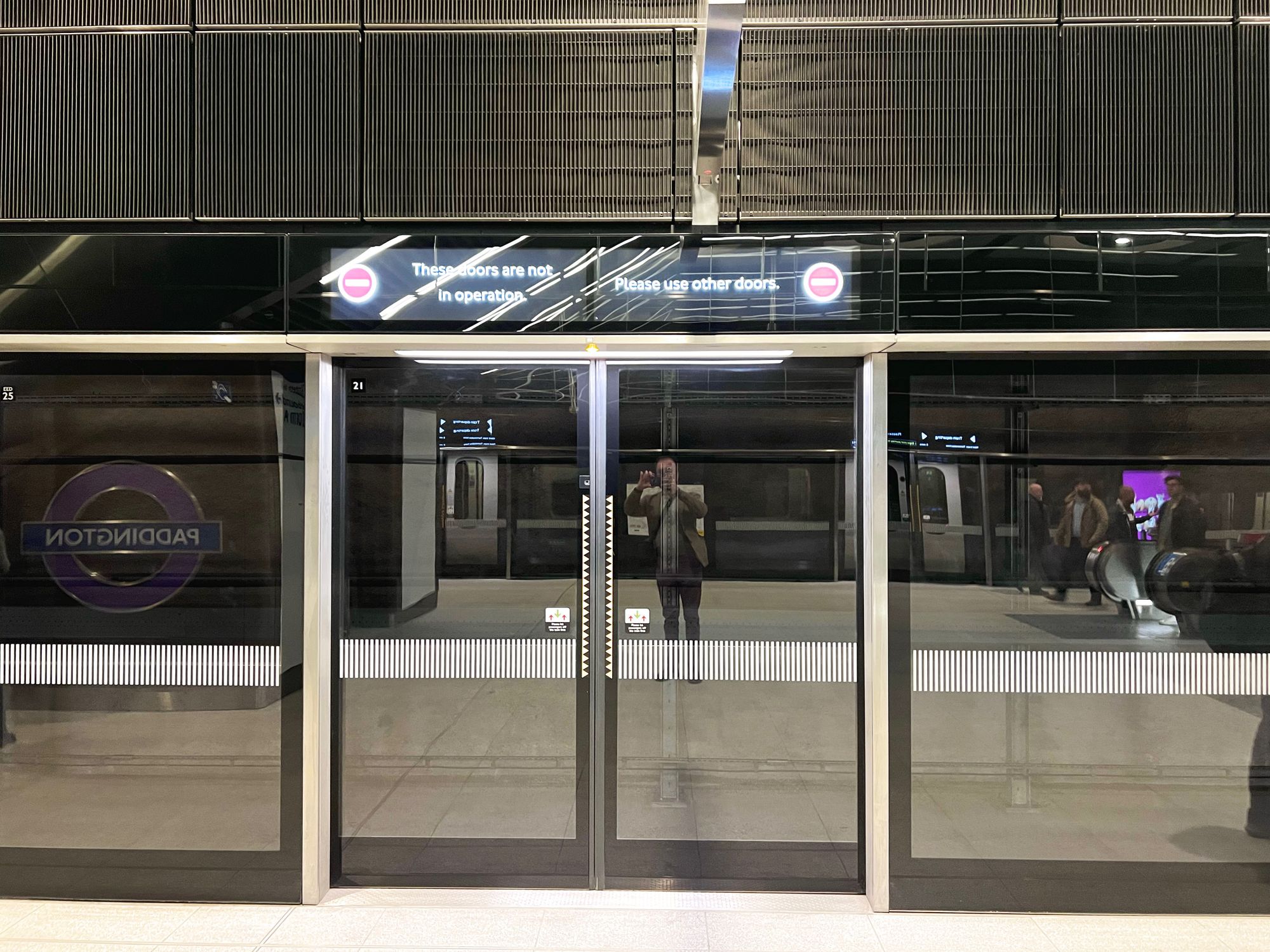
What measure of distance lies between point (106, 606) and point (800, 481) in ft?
10.4

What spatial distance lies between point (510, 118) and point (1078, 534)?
121 inches

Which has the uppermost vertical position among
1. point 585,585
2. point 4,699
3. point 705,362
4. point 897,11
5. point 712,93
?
point 897,11

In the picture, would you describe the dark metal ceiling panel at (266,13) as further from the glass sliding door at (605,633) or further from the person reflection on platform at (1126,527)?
the person reflection on platform at (1126,527)

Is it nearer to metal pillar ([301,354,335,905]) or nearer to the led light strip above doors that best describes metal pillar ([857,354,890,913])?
the led light strip above doors

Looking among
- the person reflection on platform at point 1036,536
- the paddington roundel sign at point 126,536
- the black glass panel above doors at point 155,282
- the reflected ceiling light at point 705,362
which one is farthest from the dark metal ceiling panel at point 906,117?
the paddington roundel sign at point 126,536

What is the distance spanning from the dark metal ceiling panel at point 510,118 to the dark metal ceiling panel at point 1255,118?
96.2 inches

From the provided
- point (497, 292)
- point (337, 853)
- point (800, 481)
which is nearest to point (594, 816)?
point (337, 853)

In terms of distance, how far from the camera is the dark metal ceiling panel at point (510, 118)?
3666 millimetres

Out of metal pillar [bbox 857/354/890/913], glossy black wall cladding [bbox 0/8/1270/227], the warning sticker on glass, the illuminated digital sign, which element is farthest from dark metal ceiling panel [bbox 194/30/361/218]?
metal pillar [bbox 857/354/890/913]

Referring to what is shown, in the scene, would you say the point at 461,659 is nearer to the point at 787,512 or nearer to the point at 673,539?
the point at 673,539

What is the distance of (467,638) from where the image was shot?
3766 mm

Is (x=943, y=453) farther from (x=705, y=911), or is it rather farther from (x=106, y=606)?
(x=106, y=606)

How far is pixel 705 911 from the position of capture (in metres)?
3.58

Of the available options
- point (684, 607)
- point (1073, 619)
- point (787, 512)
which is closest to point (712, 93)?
point (787, 512)
